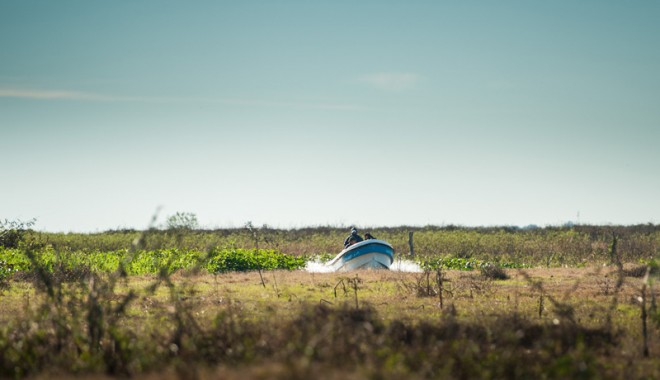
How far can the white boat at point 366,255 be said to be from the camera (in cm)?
2831

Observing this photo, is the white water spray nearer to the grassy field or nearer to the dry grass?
the grassy field

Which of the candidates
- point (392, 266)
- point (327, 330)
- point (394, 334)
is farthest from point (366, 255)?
point (327, 330)

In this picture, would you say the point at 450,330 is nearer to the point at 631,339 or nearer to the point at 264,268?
the point at 631,339

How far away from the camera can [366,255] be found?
2847cm

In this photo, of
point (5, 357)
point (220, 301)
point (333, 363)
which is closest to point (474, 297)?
point (220, 301)

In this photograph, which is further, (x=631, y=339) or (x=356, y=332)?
(x=631, y=339)

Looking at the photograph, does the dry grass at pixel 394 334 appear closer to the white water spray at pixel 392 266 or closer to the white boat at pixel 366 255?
the white boat at pixel 366 255

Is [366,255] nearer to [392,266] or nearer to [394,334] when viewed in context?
[392,266]

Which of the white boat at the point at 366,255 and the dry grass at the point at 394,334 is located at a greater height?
the white boat at the point at 366,255

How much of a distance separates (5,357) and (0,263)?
19176mm

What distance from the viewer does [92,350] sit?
866 centimetres

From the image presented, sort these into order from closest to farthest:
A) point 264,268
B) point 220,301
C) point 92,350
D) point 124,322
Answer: point 92,350
point 124,322
point 220,301
point 264,268

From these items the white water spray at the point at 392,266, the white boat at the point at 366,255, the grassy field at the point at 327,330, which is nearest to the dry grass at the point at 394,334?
the grassy field at the point at 327,330

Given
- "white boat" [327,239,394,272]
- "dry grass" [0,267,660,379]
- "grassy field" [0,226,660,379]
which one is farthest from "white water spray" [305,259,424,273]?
"dry grass" [0,267,660,379]
